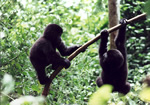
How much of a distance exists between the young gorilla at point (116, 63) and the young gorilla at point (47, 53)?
0.60 meters

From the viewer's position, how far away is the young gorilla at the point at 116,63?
3.61 m

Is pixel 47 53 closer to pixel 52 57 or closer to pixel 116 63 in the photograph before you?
pixel 52 57

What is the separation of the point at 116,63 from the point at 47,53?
46.8 inches

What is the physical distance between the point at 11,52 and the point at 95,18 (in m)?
4.02

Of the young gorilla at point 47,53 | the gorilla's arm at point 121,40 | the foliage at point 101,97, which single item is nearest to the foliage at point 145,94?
the foliage at point 101,97

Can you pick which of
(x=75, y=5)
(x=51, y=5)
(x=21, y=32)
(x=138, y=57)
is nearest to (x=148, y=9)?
(x=21, y=32)

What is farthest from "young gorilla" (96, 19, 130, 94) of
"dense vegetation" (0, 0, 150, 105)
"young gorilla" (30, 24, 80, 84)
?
"young gorilla" (30, 24, 80, 84)

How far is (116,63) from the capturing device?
3.67m

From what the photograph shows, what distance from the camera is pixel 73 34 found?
263 inches

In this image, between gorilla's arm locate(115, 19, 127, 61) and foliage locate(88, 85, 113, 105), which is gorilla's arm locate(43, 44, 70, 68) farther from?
foliage locate(88, 85, 113, 105)

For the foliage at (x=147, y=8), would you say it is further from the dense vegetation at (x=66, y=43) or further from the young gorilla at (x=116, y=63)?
the young gorilla at (x=116, y=63)

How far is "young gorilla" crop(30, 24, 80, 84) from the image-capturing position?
3479 mm

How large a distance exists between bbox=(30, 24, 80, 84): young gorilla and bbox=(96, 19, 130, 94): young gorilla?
0.60 metres

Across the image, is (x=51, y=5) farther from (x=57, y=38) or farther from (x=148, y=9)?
(x=148, y=9)
